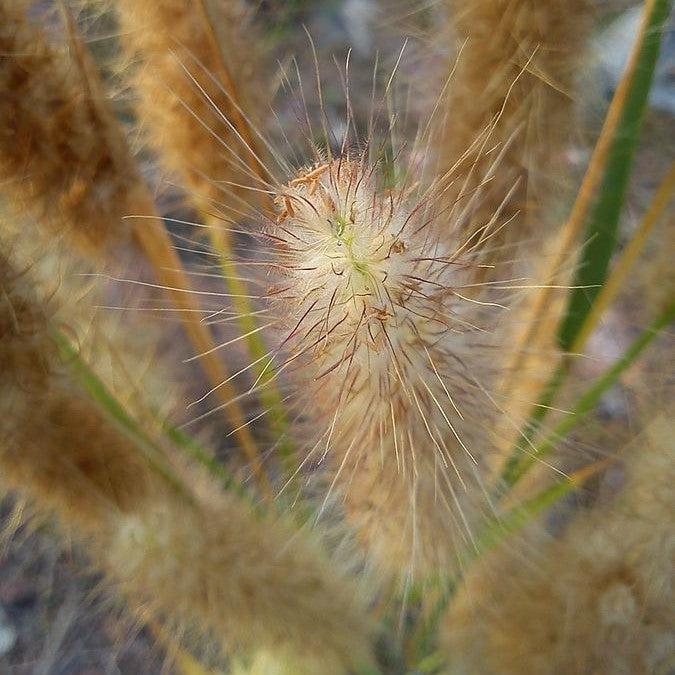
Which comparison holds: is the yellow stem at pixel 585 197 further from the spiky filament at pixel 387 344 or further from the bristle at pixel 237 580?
the bristle at pixel 237 580

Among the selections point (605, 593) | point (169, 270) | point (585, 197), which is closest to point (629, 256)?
point (585, 197)

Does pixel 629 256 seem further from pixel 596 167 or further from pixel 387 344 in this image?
pixel 387 344

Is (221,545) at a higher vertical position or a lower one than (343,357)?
lower

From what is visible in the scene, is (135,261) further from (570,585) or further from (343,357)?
(570,585)

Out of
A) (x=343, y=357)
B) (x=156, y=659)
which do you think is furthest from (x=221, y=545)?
(x=156, y=659)

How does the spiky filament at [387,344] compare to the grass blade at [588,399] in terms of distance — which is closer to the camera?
the spiky filament at [387,344]

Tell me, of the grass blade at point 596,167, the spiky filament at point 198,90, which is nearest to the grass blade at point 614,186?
the grass blade at point 596,167

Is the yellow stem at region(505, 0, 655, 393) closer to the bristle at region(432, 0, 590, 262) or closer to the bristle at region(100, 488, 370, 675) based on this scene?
the bristle at region(432, 0, 590, 262)

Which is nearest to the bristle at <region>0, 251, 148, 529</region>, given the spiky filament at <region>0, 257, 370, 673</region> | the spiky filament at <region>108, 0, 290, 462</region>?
the spiky filament at <region>0, 257, 370, 673</region>
